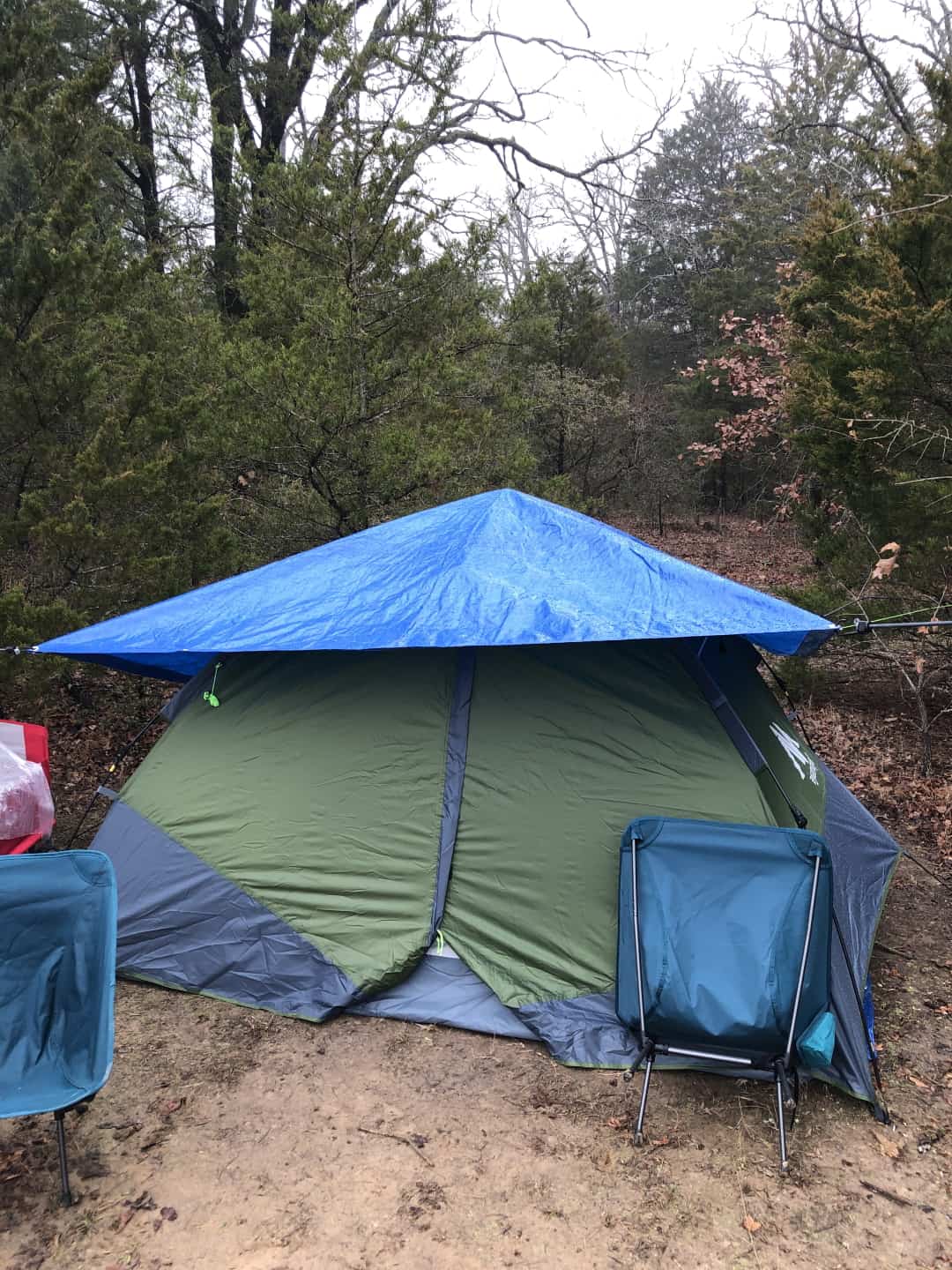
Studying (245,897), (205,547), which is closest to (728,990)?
(245,897)

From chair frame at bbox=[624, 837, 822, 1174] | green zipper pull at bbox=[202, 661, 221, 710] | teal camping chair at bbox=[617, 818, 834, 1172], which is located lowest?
chair frame at bbox=[624, 837, 822, 1174]

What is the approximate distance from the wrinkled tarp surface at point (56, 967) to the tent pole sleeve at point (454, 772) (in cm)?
132

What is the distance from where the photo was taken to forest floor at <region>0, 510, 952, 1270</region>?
231 cm

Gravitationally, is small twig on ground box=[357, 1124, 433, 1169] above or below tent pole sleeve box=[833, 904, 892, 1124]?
below

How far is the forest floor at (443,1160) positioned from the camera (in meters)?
2.31

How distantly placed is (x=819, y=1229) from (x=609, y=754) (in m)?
1.77

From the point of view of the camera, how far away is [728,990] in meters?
2.96

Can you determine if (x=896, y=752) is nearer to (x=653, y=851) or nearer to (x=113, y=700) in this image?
(x=653, y=851)

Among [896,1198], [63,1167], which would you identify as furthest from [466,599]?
[896,1198]

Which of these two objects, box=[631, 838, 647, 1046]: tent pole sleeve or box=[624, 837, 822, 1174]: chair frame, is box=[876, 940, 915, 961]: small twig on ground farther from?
box=[631, 838, 647, 1046]: tent pole sleeve

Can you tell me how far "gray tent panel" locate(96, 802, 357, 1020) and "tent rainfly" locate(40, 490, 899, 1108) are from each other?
0.03 ft

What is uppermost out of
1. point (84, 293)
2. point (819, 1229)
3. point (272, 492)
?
point (84, 293)

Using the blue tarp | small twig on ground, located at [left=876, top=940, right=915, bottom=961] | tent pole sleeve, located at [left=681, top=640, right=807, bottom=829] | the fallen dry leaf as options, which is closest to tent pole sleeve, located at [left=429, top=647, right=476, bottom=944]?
the blue tarp

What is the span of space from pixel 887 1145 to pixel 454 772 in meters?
2.01
